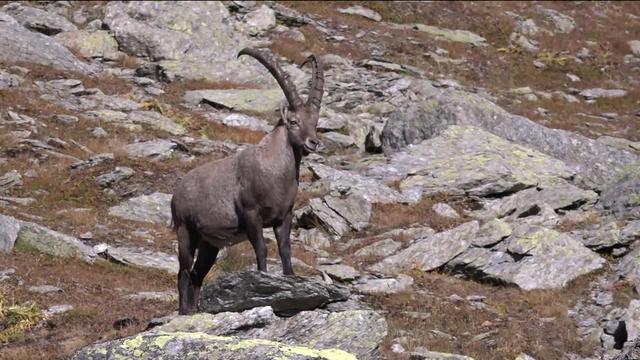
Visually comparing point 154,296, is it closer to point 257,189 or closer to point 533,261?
point 257,189

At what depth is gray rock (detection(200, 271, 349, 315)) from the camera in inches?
492

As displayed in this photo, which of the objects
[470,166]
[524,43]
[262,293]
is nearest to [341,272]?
[262,293]

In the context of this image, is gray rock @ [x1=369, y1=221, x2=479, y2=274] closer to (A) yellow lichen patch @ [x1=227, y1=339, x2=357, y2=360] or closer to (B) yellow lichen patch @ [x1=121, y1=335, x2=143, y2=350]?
(A) yellow lichen patch @ [x1=227, y1=339, x2=357, y2=360]

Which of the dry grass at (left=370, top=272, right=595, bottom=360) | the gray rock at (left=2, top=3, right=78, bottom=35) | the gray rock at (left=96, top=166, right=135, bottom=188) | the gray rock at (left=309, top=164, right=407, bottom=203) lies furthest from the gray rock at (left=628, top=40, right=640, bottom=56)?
the gray rock at (left=96, top=166, right=135, bottom=188)

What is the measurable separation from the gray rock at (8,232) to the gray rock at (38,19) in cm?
2231

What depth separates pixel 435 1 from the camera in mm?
53250

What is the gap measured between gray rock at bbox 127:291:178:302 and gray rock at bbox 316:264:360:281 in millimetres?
3864

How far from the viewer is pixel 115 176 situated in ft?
83.5

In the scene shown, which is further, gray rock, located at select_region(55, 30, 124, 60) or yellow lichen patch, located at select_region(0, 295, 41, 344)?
gray rock, located at select_region(55, 30, 124, 60)

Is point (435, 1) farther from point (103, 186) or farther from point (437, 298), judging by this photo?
point (437, 298)

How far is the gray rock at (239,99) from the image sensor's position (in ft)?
117

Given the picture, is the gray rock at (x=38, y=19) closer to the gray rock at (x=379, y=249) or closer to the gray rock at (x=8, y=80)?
the gray rock at (x=8, y=80)

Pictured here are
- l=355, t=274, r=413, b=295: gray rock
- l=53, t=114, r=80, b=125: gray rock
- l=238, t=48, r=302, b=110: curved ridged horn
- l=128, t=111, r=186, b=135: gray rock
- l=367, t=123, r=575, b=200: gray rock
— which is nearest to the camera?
l=238, t=48, r=302, b=110: curved ridged horn

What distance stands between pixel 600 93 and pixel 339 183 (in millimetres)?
22183
